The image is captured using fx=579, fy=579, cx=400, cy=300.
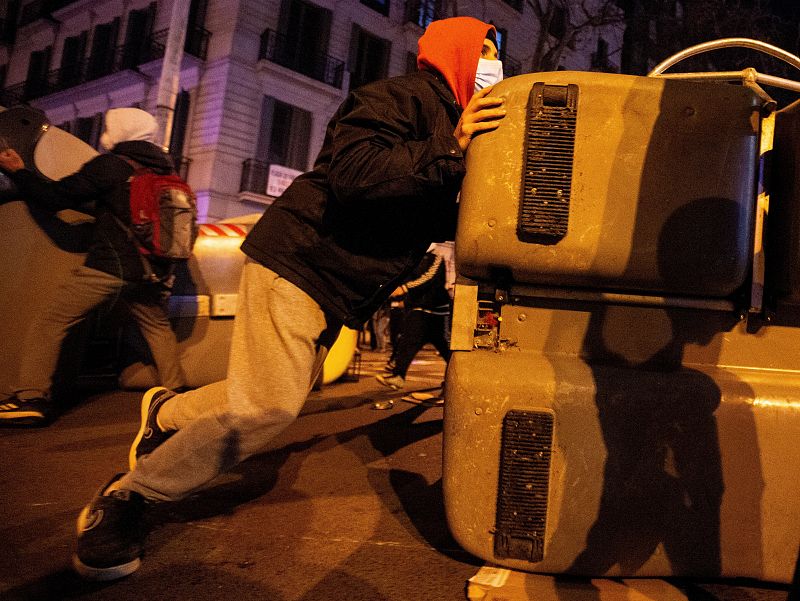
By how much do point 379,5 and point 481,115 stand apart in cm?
2510

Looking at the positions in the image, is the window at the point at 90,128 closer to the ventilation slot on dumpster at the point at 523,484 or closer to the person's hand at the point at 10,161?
the person's hand at the point at 10,161

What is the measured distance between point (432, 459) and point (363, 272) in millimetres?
1723

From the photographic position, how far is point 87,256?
364 centimetres

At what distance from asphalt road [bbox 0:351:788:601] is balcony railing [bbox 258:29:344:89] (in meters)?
20.3

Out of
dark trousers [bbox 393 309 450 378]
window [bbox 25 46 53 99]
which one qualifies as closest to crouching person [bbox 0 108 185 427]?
dark trousers [bbox 393 309 450 378]

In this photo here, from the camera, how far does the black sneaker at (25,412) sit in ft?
10.8

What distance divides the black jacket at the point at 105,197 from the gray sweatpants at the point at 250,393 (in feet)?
7.12

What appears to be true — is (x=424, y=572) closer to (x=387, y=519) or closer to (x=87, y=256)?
(x=387, y=519)

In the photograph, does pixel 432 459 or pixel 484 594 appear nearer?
pixel 484 594

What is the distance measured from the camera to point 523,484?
Result: 1628mm

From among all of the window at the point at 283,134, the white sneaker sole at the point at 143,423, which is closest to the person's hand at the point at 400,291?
the white sneaker sole at the point at 143,423

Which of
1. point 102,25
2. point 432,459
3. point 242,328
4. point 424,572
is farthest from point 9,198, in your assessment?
point 102,25

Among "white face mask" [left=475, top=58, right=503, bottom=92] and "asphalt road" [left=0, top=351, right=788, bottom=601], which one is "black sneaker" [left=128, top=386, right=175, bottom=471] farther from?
"white face mask" [left=475, top=58, right=503, bottom=92]

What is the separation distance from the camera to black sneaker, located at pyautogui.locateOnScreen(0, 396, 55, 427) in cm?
328
